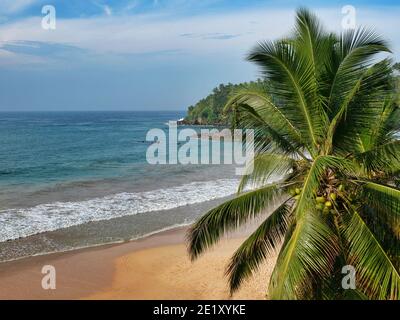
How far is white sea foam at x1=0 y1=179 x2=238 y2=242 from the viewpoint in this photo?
1766 centimetres

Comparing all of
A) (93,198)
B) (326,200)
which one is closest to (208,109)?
(93,198)

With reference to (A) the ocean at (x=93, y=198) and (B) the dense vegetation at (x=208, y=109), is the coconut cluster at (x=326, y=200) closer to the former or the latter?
(A) the ocean at (x=93, y=198)

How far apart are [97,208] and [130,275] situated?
350 inches

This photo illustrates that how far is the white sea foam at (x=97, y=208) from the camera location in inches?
695

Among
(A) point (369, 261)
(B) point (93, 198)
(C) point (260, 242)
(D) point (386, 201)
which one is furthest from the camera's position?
(B) point (93, 198)

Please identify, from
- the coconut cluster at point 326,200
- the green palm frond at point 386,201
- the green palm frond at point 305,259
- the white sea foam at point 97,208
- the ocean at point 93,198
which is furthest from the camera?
the white sea foam at point 97,208

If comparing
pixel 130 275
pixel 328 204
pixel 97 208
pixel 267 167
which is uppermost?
pixel 267 167

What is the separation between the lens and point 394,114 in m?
8.09

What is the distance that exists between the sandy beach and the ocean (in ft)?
4.08

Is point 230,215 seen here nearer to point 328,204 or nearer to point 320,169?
point 328,204

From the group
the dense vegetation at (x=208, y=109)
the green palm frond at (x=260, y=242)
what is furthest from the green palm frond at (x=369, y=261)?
the dense vegetation at (x=208, y=109)

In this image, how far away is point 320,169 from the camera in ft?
18.3

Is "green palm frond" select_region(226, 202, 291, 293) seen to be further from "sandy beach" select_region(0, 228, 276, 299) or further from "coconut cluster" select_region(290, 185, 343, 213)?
"sandy beach" select_region(0, 228, 276, 299)

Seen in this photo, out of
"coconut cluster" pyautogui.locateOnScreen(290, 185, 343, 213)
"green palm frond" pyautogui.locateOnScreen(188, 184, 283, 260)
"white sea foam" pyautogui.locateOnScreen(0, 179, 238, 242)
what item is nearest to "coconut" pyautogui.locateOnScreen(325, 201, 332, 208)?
"coconut cluster" pyautogui.locateOnScreen(290, 185, 343, 213)
